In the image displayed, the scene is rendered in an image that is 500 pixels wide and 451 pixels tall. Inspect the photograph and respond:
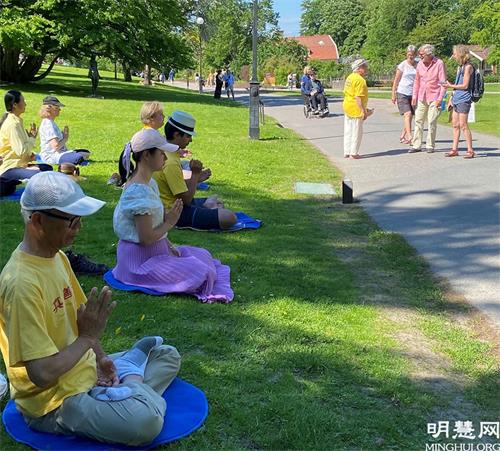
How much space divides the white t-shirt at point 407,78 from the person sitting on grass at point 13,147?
8473 millimetres

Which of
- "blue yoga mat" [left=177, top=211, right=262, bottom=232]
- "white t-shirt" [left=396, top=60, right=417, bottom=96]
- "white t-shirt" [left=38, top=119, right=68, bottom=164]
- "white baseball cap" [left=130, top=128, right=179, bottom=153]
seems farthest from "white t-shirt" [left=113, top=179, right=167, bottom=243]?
"white t-shirt" [left=396, top=60, right=417, bottom=96]

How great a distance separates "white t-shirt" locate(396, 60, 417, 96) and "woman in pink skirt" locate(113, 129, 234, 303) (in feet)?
32.8

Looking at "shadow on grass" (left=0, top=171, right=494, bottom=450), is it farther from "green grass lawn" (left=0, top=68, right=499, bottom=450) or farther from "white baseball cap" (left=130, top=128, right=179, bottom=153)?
"white baseball cap" (left=130, top=128, right=179, bottom=153)

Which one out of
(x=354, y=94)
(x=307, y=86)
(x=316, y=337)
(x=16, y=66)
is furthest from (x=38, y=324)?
(x=16, y=66)

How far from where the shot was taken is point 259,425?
11.2 ft

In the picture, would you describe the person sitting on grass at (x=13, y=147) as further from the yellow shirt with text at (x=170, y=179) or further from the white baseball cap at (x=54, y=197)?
the white baseball cap at (x=54, y=197)

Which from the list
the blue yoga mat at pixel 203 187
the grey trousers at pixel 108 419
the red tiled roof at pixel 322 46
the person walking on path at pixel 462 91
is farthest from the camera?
the red tiled roof at pixel 322 46

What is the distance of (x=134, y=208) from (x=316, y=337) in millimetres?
1743

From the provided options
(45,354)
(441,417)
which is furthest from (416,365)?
(45,354)

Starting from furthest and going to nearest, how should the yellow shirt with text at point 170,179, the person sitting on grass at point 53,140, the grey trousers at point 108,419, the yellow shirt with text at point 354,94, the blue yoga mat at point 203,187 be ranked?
the yellow shirt with text at point 354,94, the person sitting on grass at point 53,140, the blue yoga mat at point 203,187, the yellow shirt with text at point 170,179, the grey trousers at point 108,419

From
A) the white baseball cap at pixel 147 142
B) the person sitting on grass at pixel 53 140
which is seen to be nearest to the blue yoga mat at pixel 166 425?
the white baseball cap at pixel 147 142

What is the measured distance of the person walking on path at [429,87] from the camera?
12641 mm

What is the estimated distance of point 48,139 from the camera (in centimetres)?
1050

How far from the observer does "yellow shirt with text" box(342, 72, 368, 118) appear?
41.1ft
